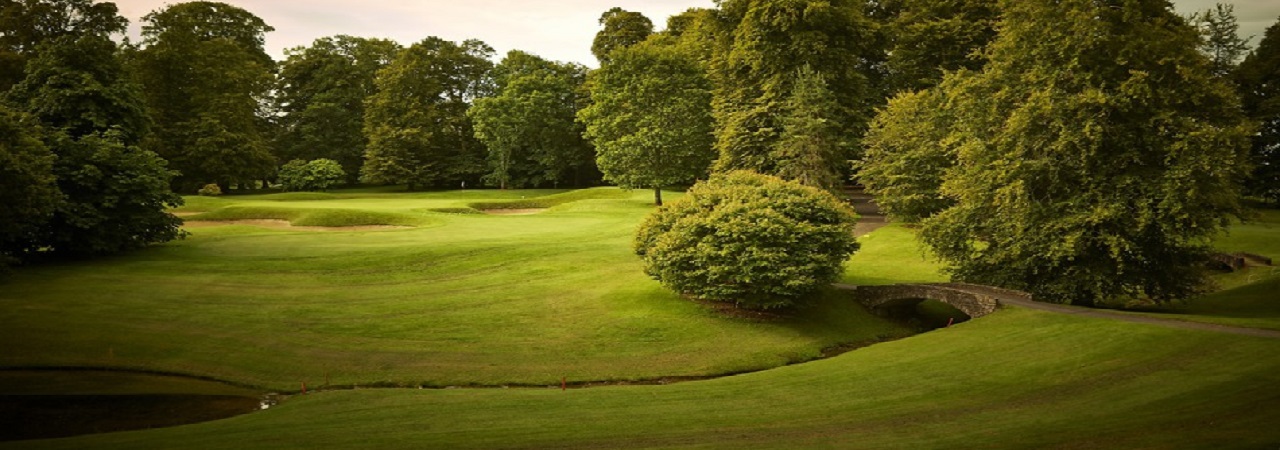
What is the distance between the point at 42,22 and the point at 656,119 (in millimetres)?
35975

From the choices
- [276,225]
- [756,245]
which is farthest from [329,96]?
[756,245]

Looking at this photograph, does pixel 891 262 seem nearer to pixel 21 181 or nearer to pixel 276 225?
pixel 21 181

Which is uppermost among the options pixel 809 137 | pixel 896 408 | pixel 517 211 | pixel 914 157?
pixel 809 137

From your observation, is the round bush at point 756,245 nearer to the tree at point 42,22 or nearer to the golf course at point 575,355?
the golf course at point 575,355

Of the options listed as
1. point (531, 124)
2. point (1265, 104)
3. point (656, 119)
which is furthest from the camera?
point (531, 124)

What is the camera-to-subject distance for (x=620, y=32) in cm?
7619

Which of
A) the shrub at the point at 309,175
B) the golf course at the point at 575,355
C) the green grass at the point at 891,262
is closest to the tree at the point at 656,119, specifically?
the golf course at the point at 575,355

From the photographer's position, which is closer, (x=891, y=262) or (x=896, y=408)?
(x=896, y=408)

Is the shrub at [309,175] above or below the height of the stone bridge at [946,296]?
above

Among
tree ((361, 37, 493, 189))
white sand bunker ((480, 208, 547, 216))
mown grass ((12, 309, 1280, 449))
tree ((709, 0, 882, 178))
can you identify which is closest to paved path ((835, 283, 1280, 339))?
mown grass ((12, 309, 1280, 449))

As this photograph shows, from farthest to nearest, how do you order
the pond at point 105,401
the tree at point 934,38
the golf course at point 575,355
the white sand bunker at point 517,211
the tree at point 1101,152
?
the white sand bunker at point 517,211
the tree at point 934,38
the tree at point 1101,152
the pond at point 105,401
the golf course at point 575,355

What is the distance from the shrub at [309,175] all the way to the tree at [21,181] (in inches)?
1638

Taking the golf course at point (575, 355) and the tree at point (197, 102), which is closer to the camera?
the golf course at point (575, 355)

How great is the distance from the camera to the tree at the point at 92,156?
3148 centimetres
